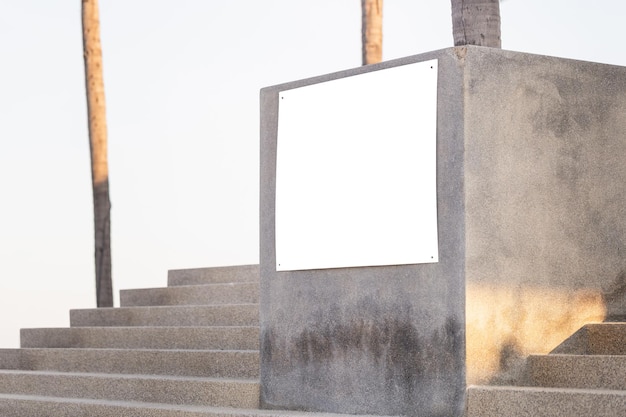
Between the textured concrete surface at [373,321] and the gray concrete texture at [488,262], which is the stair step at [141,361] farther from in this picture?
the gray concrete texture at [488,262]

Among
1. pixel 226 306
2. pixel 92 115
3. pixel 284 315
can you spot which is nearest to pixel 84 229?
pixel 92 115

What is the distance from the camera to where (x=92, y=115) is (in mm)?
11734

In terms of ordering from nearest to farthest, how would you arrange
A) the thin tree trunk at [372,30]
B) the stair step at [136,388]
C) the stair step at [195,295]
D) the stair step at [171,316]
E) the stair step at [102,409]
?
the stair step at [102,409] < the stair step at [136,388] < the stair step at [171,316] < the stair step at [195,295] < the thin tree trunk at [372,30]

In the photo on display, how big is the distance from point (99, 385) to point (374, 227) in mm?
2624

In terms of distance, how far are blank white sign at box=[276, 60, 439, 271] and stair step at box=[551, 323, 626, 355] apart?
0.86 metres

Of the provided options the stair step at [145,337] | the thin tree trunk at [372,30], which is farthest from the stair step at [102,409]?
the thin tree trunk at [372,30]

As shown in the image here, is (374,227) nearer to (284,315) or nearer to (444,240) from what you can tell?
(444,240)

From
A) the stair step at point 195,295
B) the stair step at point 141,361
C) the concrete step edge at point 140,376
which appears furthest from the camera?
the stair step at point 195,295

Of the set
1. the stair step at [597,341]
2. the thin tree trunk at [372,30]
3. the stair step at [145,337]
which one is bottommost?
the stair step at [145,337]

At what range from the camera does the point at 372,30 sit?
10.9 meters

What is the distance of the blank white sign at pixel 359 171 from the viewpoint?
5.66m

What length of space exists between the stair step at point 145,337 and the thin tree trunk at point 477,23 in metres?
2.29

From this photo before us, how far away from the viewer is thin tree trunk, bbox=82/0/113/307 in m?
11.5

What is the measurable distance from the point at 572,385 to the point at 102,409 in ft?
9.96
